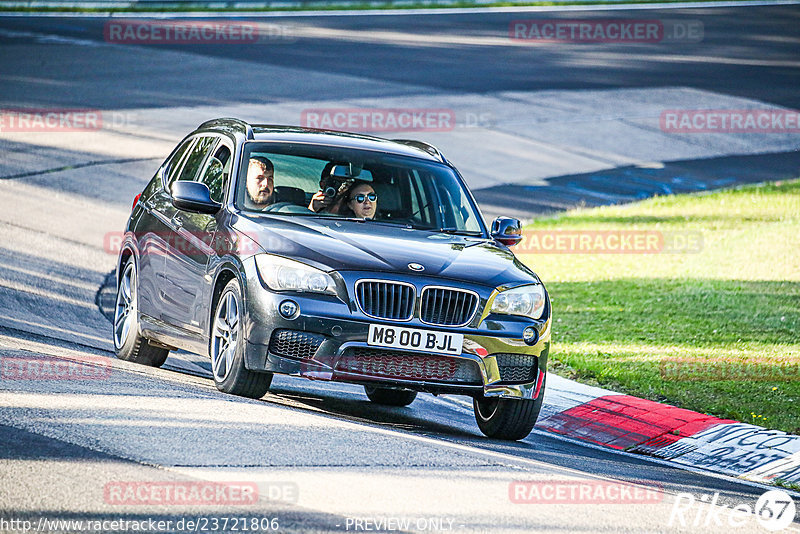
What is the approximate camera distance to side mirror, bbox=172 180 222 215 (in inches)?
341

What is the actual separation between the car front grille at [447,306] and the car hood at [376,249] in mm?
110

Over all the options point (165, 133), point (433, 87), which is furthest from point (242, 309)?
point (433, 87)

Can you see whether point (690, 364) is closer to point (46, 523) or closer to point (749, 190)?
point (46, 523)

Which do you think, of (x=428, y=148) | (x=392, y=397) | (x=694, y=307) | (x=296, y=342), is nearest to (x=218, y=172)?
(x=428, y=148)

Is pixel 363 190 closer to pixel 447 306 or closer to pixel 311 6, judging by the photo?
pixel 447 306

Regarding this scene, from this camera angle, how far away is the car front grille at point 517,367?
8.02m

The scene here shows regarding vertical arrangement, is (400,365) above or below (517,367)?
above

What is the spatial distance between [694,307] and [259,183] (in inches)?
233

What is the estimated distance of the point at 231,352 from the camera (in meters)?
8.12

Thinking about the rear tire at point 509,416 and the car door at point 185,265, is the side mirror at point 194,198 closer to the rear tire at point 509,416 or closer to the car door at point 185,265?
the car door at point 185,265

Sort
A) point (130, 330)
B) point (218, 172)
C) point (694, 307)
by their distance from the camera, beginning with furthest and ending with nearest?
point (694, 307)
point (130, 330)
point (218, 172)

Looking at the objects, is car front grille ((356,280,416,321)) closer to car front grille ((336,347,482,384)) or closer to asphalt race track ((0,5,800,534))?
car front grille ((336,347,482,384))

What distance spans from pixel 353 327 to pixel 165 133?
558 inches

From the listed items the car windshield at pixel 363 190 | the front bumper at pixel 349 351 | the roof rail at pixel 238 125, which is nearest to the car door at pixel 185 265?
the car windshield at pixel 363 190
